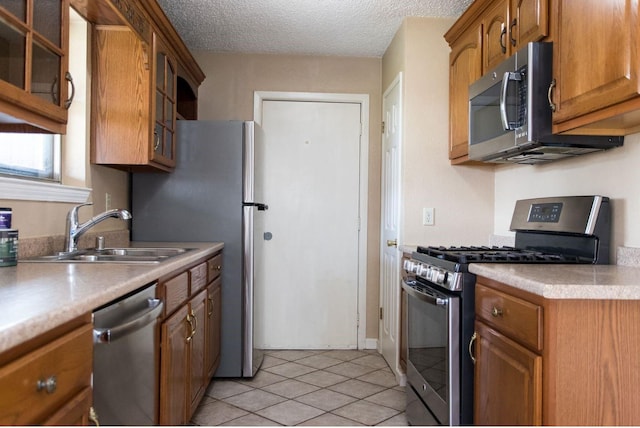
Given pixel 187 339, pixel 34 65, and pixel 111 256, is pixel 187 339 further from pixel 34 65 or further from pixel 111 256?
pixel 34 65

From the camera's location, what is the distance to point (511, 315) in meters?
1.47

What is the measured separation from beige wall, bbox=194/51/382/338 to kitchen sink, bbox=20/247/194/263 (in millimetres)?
1557

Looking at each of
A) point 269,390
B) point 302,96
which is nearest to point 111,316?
point 269,390

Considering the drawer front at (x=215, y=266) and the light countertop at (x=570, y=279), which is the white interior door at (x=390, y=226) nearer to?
the drawer front at (x=215, y=266)

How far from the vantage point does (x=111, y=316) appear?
4.08 feet

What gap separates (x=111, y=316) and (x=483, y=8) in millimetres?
2216

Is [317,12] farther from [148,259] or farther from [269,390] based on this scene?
[269,390]

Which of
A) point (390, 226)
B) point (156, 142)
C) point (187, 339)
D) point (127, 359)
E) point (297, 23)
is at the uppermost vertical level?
point (297, 23)

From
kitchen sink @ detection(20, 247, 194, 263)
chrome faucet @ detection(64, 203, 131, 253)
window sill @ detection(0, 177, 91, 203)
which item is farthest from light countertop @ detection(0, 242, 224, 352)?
chrome faucet @ detection(64, 203, 131, 253)

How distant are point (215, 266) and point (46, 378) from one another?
1.83m

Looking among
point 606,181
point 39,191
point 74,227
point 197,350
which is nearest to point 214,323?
point 197,350

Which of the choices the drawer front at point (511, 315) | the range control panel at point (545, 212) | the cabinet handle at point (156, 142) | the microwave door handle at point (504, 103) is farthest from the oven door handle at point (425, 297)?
the cabinet handle at point (156, 142)

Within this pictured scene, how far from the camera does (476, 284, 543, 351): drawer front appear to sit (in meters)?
1.34

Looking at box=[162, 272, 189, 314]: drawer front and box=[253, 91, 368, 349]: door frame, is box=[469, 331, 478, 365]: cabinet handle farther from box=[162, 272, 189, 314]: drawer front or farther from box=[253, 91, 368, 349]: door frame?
box=[253, 91, 368, 349]: door frame
